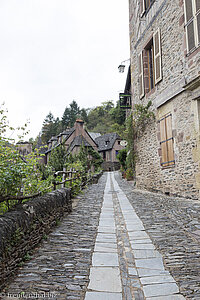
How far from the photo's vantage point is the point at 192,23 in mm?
6391

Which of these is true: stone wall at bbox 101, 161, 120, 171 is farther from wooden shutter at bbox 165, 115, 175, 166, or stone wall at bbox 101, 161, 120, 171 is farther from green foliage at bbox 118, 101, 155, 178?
wooden shutter at bbox 165, 115, 175, 166

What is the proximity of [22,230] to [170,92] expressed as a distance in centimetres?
661

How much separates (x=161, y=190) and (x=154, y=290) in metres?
6.70

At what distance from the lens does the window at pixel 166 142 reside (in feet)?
25.3

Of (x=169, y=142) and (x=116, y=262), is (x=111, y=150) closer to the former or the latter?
(x=169, y=142)

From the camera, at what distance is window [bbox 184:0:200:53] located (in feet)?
20.2

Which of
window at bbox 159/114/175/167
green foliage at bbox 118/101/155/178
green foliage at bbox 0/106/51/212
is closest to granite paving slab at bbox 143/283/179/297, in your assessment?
green foliage at bbox 0/106/51/212

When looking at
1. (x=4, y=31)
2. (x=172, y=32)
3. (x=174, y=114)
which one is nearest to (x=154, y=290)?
(x=4, y=31)

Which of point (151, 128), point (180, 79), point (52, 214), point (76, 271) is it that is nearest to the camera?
point (76, 271)

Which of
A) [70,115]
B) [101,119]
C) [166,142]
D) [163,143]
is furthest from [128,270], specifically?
[70,115]

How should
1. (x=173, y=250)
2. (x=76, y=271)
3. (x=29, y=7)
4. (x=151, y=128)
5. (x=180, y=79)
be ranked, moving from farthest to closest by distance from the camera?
(x=151, y=128)
(x=180, y=79)
(x=29, y=7)
(x=173, y=250)
(x=76, y=271)

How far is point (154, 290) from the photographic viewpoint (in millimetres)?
2061

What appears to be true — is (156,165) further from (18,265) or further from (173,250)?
(18,265)

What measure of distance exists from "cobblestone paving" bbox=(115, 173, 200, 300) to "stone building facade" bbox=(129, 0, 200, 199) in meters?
1.95
